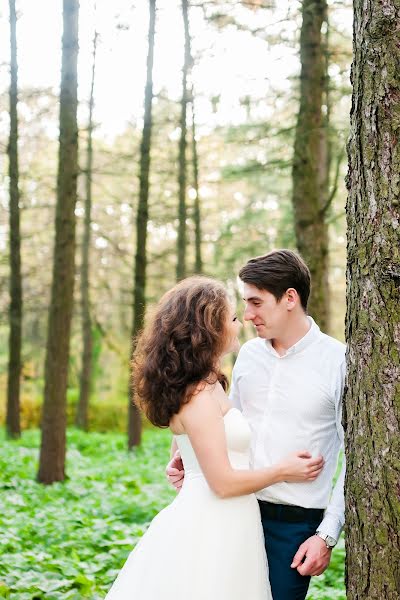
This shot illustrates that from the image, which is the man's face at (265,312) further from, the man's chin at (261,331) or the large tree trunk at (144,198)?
the large tree trunk at (144,198)

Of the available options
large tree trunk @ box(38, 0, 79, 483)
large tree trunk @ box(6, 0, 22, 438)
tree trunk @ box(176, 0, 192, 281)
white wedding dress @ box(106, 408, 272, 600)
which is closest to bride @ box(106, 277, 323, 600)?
white wedding dress @ box(106, 408, 272, 600)

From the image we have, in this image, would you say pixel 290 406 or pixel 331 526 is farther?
pixel 290 406

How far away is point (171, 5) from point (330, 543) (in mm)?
14916

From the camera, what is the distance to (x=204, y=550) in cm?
359

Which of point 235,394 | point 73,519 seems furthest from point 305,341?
point 73,519

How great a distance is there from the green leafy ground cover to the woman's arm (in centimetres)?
262

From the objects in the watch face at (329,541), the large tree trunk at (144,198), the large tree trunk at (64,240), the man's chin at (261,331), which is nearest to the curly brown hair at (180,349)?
the man's chin at (261,331)

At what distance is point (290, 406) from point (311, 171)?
5862 millimetres

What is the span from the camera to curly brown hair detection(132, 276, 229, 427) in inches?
141

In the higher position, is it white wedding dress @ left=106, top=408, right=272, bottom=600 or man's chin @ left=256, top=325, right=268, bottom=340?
man's chin @ left=256, top=325, right=268, bottom=340

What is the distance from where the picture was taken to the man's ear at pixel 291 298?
12.6 ft

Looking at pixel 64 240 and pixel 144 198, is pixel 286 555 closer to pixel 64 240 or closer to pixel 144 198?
pixel 64 240

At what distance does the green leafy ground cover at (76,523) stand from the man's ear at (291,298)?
2.99m

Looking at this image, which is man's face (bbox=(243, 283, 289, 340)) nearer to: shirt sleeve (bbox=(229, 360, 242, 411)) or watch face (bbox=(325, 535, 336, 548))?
shirt sleeve (bbox=(229, 360, 242, 411))
